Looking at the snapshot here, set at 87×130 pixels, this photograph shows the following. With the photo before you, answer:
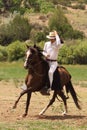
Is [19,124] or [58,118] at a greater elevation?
[19,124]

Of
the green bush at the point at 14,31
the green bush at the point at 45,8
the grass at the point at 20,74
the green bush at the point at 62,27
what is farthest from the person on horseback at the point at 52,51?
the green bush at the point at 45,8

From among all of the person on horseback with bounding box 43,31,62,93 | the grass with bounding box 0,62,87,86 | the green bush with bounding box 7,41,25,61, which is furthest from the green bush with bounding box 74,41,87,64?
the person on horseback with bounding box 43,31,62,93

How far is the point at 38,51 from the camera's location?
1412cm

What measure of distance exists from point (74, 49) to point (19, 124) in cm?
4662

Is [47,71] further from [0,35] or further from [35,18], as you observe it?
[35,18]

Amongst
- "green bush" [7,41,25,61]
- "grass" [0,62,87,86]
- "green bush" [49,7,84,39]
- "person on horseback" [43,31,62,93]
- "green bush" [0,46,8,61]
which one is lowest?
"green bush" [49,7,84,39]

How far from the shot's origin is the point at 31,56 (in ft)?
45.4

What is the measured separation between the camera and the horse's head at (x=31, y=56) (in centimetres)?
1371

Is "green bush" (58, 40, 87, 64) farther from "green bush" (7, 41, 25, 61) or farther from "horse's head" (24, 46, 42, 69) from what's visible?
"horse's head" (24, 46, 42, 69)

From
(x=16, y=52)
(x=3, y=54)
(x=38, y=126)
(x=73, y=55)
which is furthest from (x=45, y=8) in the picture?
(x=38, y=126)

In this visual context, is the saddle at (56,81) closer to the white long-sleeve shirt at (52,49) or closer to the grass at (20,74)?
the white long-sleeve shirt at (52,49)

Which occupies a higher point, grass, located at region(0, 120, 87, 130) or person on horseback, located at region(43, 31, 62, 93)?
person on horseback, located at region(43, 31, 62, 93)

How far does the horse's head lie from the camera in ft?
45.0

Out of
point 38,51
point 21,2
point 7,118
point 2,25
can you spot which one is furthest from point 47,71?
point 21,2
